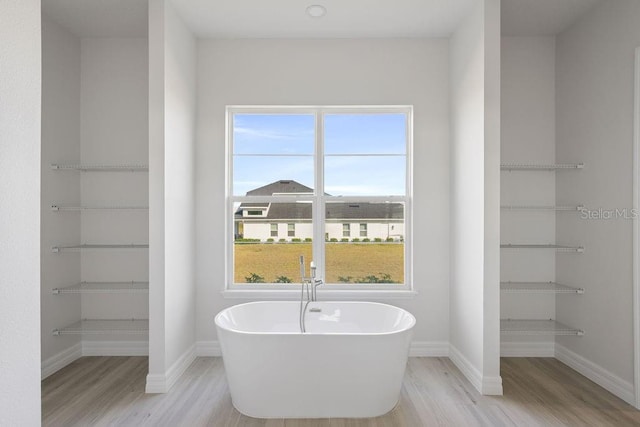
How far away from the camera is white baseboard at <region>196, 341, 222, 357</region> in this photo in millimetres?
3314

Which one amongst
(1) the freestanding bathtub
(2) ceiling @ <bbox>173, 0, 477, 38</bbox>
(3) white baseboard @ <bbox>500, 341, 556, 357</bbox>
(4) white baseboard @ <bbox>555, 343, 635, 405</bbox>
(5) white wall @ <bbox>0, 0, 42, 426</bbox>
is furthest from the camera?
(3) white baseboard @ <bbox>500, 341, 556, 357</bbox>

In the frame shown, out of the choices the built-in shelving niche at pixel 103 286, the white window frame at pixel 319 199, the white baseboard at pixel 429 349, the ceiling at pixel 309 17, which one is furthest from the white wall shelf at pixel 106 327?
the ceiling at pixel 309 17

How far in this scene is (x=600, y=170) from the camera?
111 inches

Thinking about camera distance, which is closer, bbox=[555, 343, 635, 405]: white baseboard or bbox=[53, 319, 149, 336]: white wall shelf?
bbox=[555, 343, 635, 405]: white baseboard

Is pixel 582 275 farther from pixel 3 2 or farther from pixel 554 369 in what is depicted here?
pixel 3 2

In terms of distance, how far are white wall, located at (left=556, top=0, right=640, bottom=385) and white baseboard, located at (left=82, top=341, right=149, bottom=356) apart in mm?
3705

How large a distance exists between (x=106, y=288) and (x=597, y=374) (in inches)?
153

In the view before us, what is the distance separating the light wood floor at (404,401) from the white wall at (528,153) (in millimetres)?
649

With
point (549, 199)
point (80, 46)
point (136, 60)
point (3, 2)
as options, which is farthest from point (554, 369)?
point (80, 46)

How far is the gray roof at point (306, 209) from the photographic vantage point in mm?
3455

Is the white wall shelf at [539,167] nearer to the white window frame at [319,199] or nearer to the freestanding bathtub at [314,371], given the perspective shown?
the white window frame at [319,199]

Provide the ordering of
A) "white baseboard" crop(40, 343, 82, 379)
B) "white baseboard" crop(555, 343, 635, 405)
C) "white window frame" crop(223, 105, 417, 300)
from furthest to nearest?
"white window frame" crop(223, 105, 417, 300), "white baseboard" crop(40, 343, 82, 379), "white baseboard" crop(555, 343, 635, 405)

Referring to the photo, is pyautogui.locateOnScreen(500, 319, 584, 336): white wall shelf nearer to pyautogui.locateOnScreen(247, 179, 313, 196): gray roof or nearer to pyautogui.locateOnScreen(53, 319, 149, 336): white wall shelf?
pyautogui.locateOnScreen(247, 179, 313, 196): gray roof

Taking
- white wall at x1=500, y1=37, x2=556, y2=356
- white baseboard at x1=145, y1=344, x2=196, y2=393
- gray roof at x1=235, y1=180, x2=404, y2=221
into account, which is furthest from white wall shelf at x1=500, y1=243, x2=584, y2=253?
white baseboard at x1=145, y1=344, x2=196, y2=393
